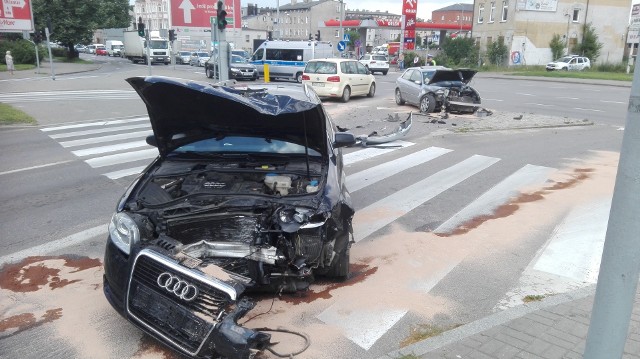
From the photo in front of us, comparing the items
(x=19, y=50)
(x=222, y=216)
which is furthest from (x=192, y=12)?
(x=222, y=216)

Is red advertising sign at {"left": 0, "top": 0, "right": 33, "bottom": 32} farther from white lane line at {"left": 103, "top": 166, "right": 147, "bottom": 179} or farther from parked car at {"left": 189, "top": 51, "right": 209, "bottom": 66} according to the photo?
parked car at {"left": 189, "top": 51, "right": 209, "bottom": 66}

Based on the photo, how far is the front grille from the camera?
3.46m

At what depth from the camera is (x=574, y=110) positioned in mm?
20516

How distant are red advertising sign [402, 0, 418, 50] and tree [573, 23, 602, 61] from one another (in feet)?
56.2

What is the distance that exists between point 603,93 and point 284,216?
2913 centimetres

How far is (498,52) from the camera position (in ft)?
168

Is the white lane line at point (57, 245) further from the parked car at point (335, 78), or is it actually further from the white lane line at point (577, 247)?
the parked car at point (335, 78)

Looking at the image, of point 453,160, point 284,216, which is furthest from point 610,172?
point 284,216

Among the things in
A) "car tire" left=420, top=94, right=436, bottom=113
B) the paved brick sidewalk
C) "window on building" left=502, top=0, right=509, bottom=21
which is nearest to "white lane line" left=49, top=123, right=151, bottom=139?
"car tire" left=420, top=94, right=436, bottom=113

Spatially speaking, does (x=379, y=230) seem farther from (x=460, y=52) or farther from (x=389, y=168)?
(x=460, y=52)

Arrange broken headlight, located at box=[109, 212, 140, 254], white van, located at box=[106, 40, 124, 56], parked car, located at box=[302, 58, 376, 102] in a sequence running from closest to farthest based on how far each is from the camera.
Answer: broken headlight, located at box=[109, 212, 140, 254] → parked car, located at box=[302, 58, 376, 102] → white van, located at box=[106, 40, 124, 56]

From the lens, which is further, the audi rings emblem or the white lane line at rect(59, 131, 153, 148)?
the white lane line at rect(59, 131, 153, 148)

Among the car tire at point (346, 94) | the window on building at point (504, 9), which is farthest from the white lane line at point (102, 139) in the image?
the window on building at point (504, 9)

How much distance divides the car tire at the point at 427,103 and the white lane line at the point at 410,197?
7077mm
